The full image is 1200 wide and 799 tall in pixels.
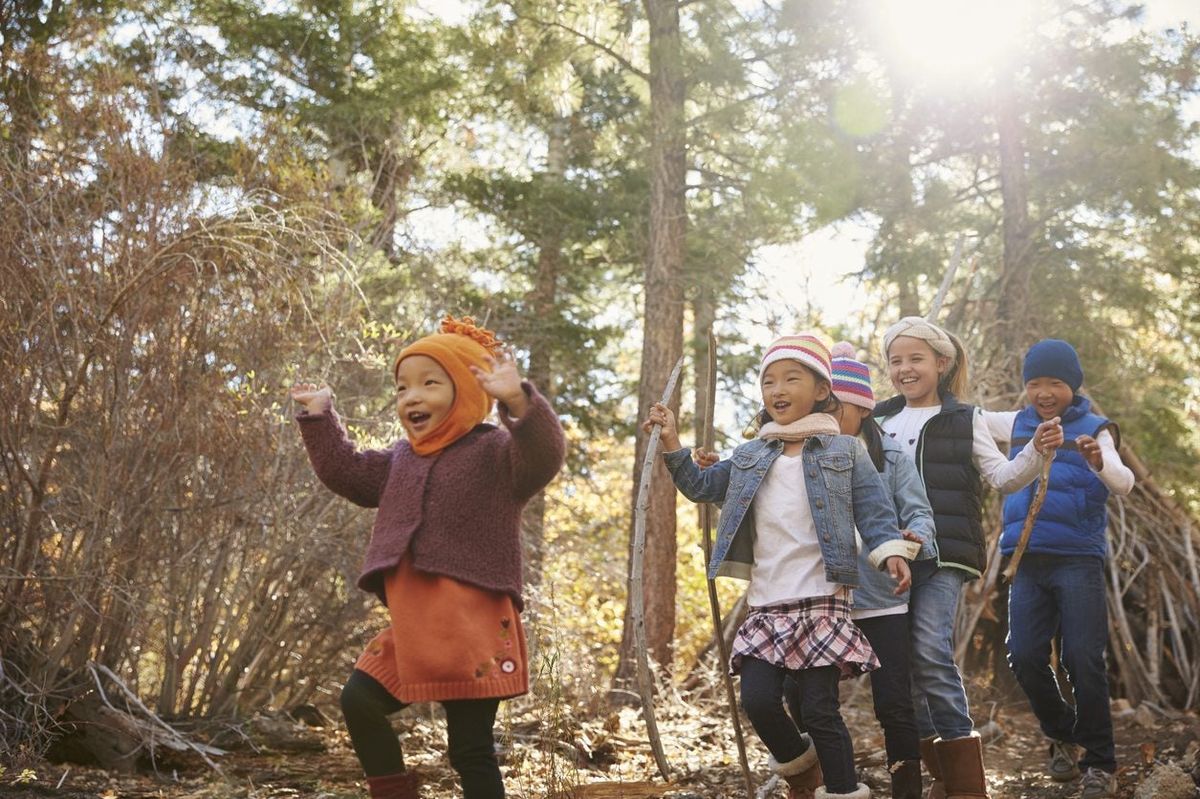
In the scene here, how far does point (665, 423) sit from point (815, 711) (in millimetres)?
1025

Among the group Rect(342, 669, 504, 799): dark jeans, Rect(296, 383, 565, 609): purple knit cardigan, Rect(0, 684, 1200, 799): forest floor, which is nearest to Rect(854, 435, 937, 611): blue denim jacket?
Rect(0, 684, 1200, 799): forest floor

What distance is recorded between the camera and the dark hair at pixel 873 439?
14.2 ft

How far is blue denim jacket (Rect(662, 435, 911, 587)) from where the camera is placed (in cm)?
374

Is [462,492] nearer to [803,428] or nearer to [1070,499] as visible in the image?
[803,428]

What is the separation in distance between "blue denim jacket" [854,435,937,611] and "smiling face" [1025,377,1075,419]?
1.04 metres

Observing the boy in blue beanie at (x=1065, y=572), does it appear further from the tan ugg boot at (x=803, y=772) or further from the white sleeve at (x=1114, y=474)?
the tan ugg boot at (x=803, y=772)

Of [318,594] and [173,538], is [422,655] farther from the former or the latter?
[318,594]

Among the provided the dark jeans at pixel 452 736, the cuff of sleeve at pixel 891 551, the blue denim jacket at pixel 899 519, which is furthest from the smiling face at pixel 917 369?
the dark jeans at pixel 452 736

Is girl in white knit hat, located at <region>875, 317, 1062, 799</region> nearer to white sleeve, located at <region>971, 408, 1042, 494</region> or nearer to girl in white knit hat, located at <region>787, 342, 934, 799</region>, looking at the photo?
white sleeve, located at <region>971, 408, 1042, 494</region>

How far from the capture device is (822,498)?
381 cm

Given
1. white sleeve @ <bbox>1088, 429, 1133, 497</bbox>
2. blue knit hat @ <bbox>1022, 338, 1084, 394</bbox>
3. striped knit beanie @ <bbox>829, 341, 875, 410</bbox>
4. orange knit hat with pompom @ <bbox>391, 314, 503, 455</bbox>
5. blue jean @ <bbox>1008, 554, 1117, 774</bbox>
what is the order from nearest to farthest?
orange knit hat with pompom @ <bbox>391, 314, 503, 455</bbox> < striped knit beanie @ <bbox>829, 341, 875, 410</bbox> < white sleeve @ <bbox>1088, 429, 1133, 497</bbox> < blue jean @ <bbox>1008, 554, 1117, 774</bbox> < blue knit hat @ <bbox>1022, 338, 1084, 394</bbox>

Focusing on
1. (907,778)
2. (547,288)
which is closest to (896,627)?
(907,778)

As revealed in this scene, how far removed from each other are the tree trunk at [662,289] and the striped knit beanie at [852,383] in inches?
223

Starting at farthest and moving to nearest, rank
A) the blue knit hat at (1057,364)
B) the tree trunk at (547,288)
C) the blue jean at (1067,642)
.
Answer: the tree trunk at (547,288)
the blue knit hat at (1057,364)
the blue jean at (1067,642)
